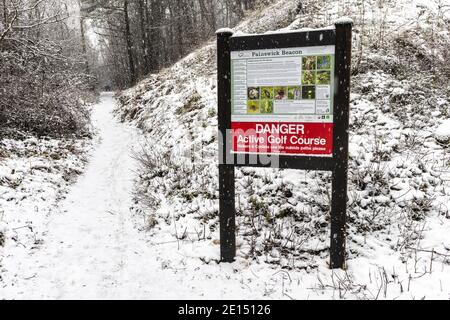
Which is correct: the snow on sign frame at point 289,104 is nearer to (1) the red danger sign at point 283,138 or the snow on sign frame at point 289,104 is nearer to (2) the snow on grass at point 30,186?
(1) the red danger sign at point 283,138

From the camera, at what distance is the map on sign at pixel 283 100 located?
4.17 m

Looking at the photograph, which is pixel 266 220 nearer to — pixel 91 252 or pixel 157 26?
pixel 91 252

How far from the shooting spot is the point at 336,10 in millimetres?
10734

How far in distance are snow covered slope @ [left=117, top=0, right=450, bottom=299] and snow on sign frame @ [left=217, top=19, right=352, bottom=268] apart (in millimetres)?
629

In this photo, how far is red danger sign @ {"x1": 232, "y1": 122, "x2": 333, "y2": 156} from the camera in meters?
4.27

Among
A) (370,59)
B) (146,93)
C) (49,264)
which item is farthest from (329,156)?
(146,93)

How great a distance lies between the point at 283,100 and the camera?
4340 mm

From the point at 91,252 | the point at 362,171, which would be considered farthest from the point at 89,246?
the point at 362,171

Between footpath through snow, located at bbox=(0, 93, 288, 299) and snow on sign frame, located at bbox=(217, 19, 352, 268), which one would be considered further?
footpath through snow, located at bbox=(0, 93, 288, 299)

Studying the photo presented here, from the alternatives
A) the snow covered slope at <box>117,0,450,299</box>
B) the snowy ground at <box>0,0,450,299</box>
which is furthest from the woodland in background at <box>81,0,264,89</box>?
the snowy ground at <box>0,0,450,299</box>

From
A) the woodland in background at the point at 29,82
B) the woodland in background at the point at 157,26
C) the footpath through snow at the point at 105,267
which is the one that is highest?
the woodland in background at the point at 157,26


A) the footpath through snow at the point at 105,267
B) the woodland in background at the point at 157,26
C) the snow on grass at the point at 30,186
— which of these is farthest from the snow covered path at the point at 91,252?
the woodland in background at the point at 157,26

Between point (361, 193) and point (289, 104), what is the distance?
2160 mm

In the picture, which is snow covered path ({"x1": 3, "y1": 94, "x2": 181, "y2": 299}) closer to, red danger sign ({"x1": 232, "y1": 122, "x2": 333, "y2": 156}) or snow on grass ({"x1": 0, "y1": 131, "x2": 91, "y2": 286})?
snow on grass ({"x1": 0, "y1": 131, "x2": 91, "y2": 286})
